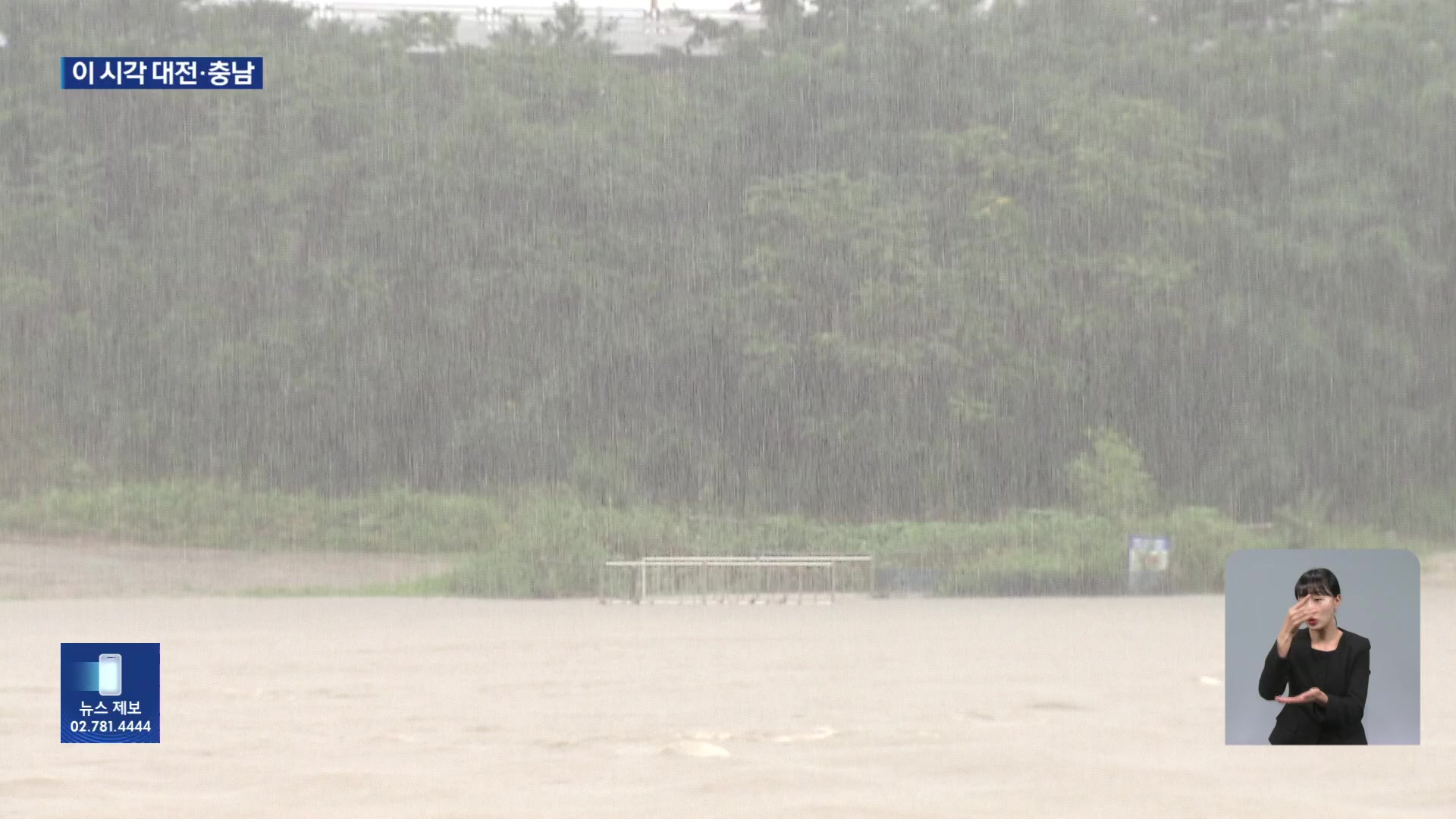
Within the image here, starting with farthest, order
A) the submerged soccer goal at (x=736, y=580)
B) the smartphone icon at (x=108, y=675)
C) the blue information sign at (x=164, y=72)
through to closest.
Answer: the blue information sign at (x=164, y=72) → the submerged soccer goal at (x=736, y=580) → the smartphone icon at (x=108, y=675)

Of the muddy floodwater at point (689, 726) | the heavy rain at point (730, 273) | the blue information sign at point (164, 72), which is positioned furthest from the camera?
the blue information sign at point (164, 72)

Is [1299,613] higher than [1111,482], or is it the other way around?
[1299,613]

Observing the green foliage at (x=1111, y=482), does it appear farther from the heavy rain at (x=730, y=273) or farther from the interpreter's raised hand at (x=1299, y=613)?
the interpreter's raised hand at (x=1299, y=613)

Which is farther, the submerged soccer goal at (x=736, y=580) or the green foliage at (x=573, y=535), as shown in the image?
the green foliage at (x=573, y=535)

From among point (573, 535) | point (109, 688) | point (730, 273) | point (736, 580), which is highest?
point (730, 273)

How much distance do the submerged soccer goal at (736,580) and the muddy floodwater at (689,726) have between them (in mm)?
2585

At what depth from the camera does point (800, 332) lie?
3725cm

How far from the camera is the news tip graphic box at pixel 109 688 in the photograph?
830cm

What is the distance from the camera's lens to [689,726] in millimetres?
11602

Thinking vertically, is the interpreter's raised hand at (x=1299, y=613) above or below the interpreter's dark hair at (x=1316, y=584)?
below

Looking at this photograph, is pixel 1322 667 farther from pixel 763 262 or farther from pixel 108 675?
pixel 763 262

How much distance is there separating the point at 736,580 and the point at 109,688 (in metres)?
17.3

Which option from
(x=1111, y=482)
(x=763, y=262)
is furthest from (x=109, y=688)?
(x=763, y=262)

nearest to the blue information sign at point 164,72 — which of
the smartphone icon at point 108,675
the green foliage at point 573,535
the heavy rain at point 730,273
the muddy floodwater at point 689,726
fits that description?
the heavy rain at point 730,273
